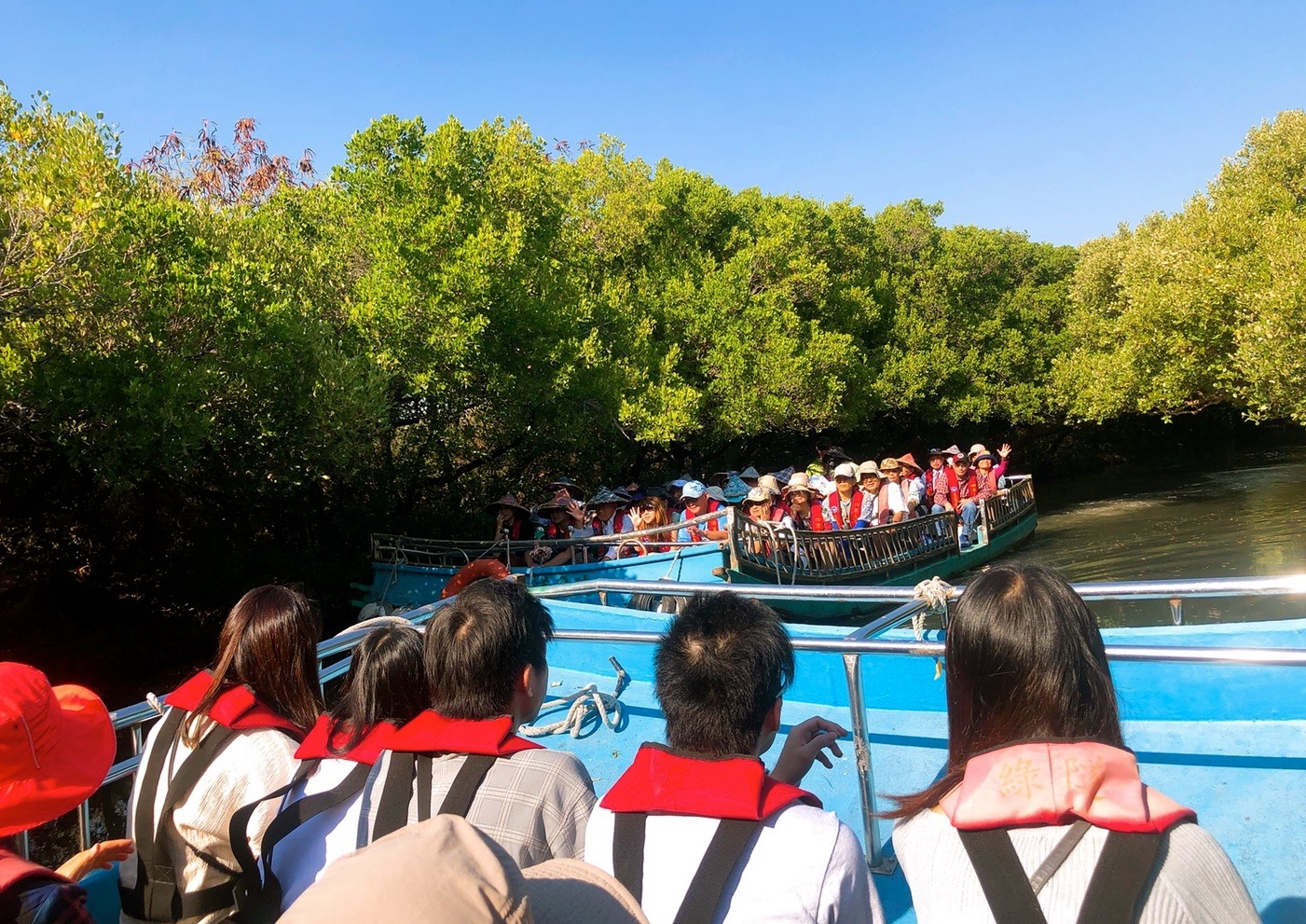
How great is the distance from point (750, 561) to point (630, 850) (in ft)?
28.2

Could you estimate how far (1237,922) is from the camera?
1132 millimetres

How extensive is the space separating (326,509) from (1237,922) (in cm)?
1420

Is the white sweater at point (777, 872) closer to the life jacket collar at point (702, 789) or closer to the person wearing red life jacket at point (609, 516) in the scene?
the life jacket collar at point (702, 789)

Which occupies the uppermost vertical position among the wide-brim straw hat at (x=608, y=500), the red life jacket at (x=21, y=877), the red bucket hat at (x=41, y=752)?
the red bucket hat at (x=41, y=752)

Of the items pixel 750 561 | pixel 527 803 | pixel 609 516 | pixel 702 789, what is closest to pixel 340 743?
pixel 527 803

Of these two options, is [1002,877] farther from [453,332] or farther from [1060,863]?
[453,332]

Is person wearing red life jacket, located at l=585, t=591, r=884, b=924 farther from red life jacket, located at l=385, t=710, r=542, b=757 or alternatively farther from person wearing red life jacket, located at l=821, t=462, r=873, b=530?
person wearing red life jacket, located at l=821, t=462, r=873, b=530

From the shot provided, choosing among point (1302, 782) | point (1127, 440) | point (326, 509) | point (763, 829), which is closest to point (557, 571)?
point (326, 509)

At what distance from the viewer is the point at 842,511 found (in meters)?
12.8

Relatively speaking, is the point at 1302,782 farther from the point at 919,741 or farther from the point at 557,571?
the point at 557,571

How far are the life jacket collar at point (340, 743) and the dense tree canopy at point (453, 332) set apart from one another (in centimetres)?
706

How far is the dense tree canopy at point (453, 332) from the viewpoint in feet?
28.3

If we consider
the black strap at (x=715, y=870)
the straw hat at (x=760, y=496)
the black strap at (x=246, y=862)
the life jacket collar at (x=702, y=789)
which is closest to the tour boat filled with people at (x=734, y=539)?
the straw hat at (x=760, y=496)

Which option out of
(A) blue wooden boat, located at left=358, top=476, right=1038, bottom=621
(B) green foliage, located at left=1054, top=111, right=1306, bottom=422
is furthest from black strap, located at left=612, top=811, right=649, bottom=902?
(B) green foliage, located at left=1054, top=111, right=1306, bottom=422
